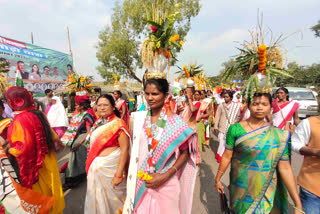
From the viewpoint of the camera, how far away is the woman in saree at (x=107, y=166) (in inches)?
89.5

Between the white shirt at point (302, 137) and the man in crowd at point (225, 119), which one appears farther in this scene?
the man in crowd at point (225, 119)

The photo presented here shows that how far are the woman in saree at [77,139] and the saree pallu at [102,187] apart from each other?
4.36 ft

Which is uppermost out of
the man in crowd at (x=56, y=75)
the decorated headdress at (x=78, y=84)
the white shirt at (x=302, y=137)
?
the man in crowd at (x=56, y=75)

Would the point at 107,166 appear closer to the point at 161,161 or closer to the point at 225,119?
the point at 161,161

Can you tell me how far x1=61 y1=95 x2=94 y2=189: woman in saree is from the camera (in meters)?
3.52

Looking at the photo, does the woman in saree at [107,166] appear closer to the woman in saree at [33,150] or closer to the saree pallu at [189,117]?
the woman in saree at [33,150]

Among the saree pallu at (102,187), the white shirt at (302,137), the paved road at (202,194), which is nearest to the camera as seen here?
the white shirt at (302,137)

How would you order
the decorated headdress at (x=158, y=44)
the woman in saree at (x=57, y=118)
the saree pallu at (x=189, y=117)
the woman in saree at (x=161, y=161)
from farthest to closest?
the woman in saree at (x=57, y=118) < the saree pallu at (x=189, y=117) < the decorated headdress at (x=158, y=44) < the woman in saree at (x=161, y=161)

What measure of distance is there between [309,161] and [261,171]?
1.60 ft

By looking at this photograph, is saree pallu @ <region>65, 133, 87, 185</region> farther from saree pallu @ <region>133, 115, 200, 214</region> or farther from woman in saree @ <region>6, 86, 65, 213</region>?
saree pallu @ <region>133, 115, 200, 214</region>

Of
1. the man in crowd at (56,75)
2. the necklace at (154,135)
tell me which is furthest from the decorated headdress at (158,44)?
the man in crowd at (56,75)

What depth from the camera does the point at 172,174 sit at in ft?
5.52

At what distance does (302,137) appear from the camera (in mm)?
1839

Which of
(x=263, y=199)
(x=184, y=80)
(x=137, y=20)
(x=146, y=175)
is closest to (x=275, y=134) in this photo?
(x=263, y=199)
